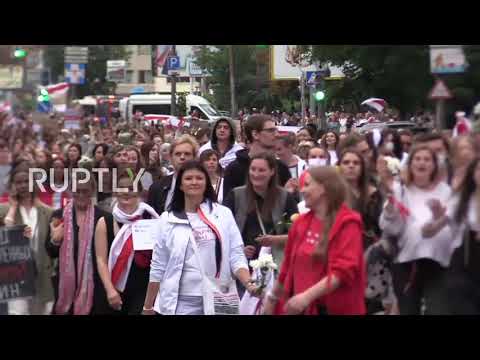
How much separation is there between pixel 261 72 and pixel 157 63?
2.71 ft

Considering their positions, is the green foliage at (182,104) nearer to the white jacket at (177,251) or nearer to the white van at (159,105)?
the white van at (159,105)

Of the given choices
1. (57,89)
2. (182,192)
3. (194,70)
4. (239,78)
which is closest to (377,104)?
(239,78)

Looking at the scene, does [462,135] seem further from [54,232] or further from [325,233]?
[54,232]

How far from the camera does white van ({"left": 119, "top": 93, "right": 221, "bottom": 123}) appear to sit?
1020 centimetres

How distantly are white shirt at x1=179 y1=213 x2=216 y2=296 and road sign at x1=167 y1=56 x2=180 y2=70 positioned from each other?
1397mm

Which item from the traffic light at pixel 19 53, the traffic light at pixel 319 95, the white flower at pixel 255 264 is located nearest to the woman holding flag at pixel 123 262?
the white flower at pixel 255 264

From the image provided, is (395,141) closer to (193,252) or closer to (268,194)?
(268,194)

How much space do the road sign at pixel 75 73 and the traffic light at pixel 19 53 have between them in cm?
35

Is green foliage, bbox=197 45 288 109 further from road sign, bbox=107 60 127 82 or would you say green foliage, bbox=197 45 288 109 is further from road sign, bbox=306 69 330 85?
road sign, bbox=107 60 127 82

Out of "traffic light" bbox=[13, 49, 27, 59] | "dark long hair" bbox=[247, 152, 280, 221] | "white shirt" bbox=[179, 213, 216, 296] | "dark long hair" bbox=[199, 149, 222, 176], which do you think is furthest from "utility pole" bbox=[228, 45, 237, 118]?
"traffic light" bbox=[13, 49, 27, 59]

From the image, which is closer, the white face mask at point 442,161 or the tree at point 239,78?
the white face mask at point 442,161

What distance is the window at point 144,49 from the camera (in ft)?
29.0

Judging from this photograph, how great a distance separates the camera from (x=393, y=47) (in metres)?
8.44
